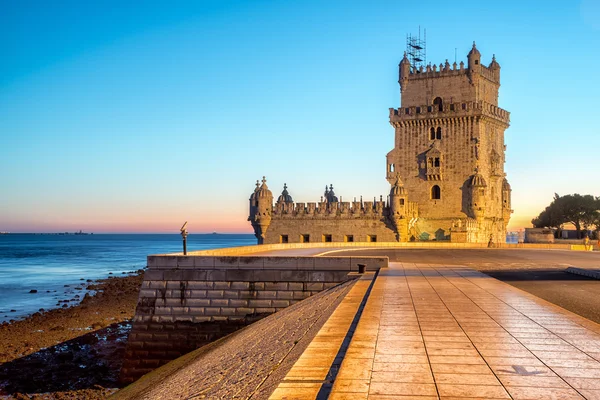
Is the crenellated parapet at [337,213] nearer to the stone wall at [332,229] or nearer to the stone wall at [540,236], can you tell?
the stone wall at [332,229]

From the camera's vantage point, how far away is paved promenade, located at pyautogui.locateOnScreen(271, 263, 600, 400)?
6.52m

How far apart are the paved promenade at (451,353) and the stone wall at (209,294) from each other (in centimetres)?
664

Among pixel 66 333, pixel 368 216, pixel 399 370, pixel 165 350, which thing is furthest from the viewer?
pixel 368 216

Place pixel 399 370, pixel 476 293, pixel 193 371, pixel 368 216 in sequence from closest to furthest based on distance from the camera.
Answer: pixel 399 370 → pixel 193 371 → pixel 476 293 → pixel 368 216

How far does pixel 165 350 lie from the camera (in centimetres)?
1998

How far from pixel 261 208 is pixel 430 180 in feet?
52.2

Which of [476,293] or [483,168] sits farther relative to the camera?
[483,168]

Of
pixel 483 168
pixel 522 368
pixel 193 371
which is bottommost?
pixel 193 371

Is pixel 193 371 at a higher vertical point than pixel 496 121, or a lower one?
lower

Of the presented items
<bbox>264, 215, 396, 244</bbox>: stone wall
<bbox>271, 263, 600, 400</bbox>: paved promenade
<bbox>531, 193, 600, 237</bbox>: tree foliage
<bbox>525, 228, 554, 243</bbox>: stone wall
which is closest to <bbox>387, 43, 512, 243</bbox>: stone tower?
<bbox>264, 215, 396, 244</bbox>: stone wall

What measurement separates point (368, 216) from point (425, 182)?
6.23 meters

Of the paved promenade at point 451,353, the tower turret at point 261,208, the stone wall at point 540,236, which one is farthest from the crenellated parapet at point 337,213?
the paved promenade at point 451,353

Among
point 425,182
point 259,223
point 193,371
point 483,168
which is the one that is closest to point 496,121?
point 483,168

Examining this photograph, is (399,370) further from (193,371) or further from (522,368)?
(193,371)
